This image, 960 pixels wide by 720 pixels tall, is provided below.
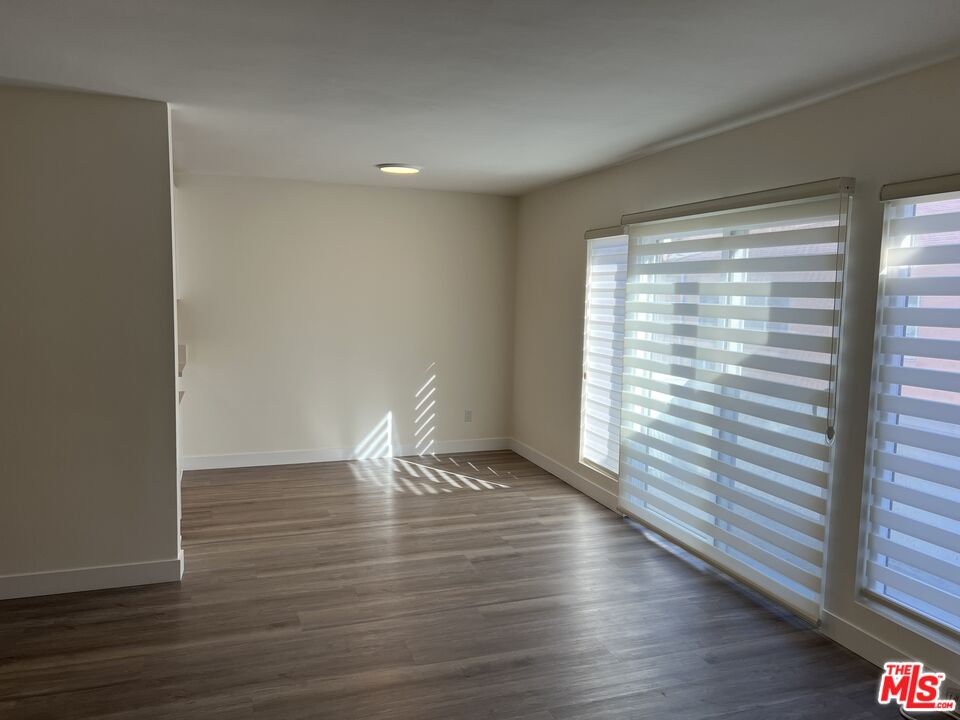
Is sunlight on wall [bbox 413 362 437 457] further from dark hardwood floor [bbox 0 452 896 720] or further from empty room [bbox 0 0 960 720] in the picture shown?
dark hardwood floor [bbox 0 452 896 720]

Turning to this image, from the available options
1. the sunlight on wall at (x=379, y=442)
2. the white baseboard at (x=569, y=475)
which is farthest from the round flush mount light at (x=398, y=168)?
the white baseboard at (x=569, y=475)

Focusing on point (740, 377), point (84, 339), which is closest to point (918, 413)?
point (740, 377)

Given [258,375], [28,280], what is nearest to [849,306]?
[28,280]

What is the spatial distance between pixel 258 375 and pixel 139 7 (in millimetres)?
3818

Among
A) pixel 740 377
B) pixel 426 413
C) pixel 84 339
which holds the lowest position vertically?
pixel 426 413

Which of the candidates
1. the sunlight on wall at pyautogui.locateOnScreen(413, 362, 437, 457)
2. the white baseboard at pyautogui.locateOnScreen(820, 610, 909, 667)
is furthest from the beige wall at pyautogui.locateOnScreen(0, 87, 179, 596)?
the white baseboard at pyautogui.locateOnScreen(820, 610, 909, 667)

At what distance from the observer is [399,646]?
291 centimetres

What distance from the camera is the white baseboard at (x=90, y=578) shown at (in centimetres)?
326

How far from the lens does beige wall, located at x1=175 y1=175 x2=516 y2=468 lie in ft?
18.0

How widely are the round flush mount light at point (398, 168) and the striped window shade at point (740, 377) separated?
1594 millimetres

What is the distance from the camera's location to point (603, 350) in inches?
195

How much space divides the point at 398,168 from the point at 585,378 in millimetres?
2065

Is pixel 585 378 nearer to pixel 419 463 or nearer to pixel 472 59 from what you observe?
pixel 419 463

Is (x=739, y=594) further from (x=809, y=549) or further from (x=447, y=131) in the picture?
(x=447, y=131)
